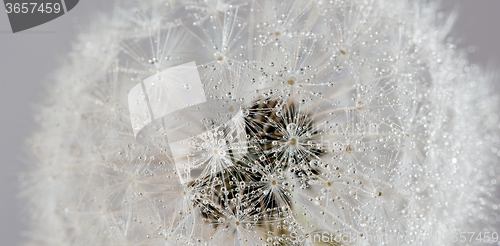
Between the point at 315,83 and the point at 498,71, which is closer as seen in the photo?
the point at 315,83

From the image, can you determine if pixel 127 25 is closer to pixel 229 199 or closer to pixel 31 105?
pixel 229 199

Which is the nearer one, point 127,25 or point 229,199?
point 229,199

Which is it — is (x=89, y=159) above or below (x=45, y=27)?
below

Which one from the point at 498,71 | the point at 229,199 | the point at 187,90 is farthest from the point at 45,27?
the point at 498,71

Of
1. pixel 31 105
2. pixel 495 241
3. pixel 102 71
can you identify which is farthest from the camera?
pixel 31 105

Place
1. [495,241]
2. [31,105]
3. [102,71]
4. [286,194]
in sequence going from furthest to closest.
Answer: [31,105]
[495,241]
[102,71]
[286,194]

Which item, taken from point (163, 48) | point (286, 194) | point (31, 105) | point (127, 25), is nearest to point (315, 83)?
point (286, 194)

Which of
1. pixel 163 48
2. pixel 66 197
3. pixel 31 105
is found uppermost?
pixel 31 105

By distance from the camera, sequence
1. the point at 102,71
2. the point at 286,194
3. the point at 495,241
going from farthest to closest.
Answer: the point at 495,241 → the point at 102,71 → the point at 286,194

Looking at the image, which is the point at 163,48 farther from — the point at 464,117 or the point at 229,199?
the point at 464,117
